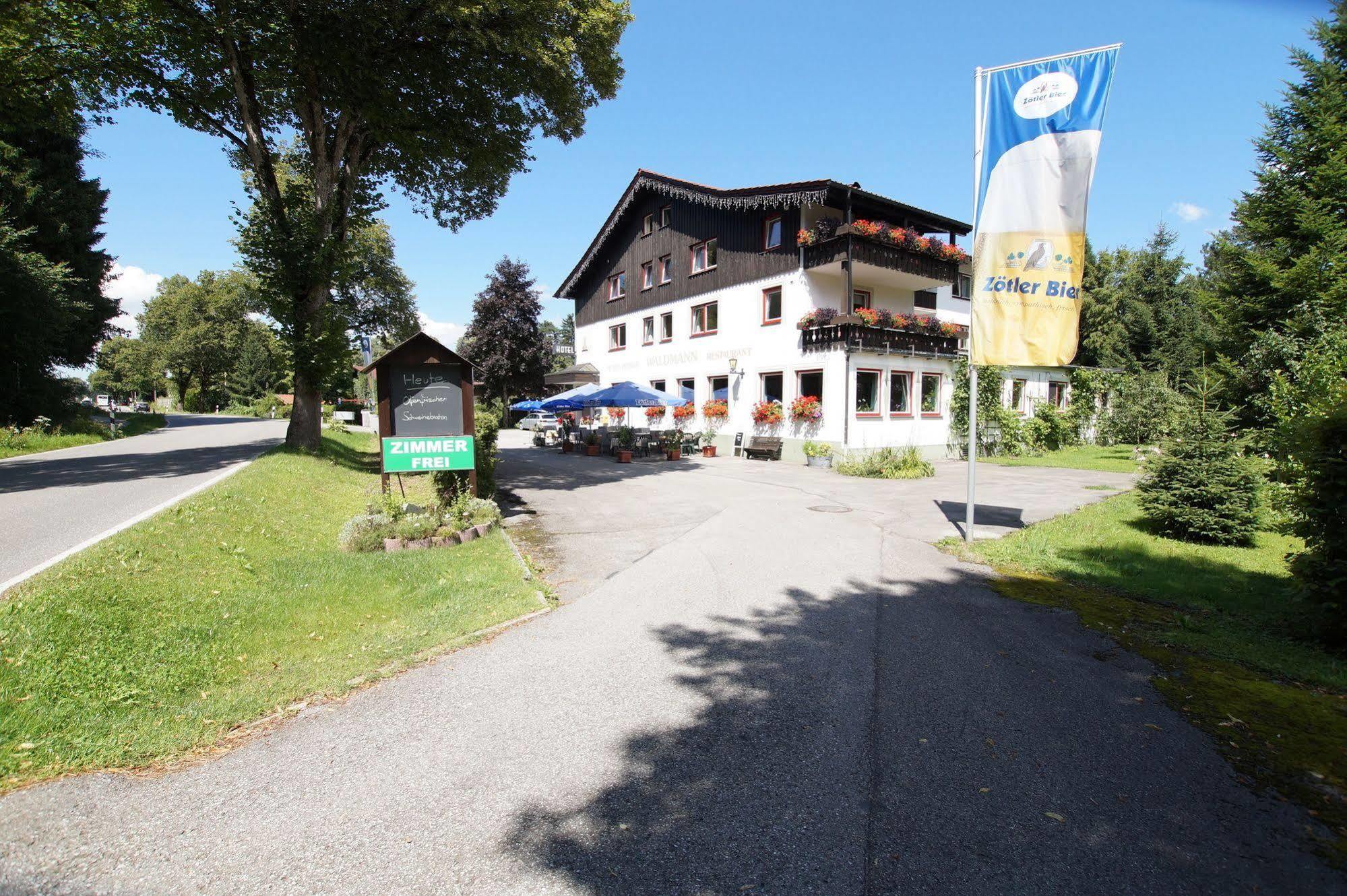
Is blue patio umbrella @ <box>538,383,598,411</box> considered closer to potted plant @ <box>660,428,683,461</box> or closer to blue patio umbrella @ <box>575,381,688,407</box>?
blue patio umbrella @ <box>575,381,688,407</box>

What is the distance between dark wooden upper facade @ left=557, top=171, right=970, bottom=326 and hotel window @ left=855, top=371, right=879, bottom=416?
447cm

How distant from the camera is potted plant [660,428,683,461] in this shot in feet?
70.3

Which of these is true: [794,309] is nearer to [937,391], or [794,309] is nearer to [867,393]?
[867,393]

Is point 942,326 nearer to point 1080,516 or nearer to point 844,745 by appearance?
point 1080,516

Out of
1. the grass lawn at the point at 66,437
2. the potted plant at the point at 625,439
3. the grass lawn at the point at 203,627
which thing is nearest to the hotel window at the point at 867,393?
the potted plant at the point at 625,439

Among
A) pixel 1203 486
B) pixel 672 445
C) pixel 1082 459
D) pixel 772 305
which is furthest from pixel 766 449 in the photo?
pixel 1203 486

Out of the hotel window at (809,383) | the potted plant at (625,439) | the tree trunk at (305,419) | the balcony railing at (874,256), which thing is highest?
the balcony railing at (874,256)

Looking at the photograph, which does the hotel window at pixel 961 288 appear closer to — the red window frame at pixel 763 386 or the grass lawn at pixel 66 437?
the red window frame at pixel 763 386

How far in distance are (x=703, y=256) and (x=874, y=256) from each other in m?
7.41

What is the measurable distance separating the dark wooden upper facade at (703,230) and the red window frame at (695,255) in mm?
55

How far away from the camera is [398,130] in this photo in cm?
1345

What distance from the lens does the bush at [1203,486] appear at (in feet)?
27.5

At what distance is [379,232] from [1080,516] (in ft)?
154

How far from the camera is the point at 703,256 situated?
1006 inches
